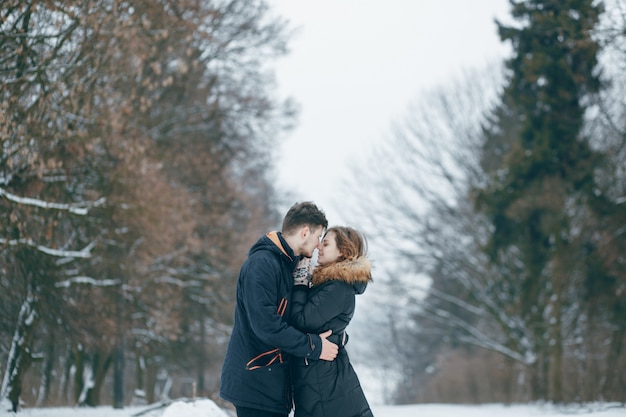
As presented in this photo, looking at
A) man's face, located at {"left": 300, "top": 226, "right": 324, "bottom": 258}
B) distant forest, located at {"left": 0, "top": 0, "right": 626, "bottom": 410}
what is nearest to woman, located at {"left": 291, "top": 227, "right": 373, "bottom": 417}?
man's face, located at {"left": 300, "top": 226, "right": 324, "bottom": 258}

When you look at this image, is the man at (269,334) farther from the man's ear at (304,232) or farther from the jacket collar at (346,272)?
the jacket collar at (346,272)

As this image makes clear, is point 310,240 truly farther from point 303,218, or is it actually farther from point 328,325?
point 328,325

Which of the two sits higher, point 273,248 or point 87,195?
point 87,195

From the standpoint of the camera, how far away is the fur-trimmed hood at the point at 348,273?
487cm

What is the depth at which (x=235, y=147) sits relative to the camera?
20.8 metres

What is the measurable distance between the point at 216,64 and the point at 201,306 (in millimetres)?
6905

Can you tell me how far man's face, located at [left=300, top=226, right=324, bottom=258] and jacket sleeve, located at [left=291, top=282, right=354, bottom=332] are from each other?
11.0 inches

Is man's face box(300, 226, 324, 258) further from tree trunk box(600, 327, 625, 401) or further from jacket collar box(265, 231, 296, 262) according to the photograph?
tree trunk box(600, 327, 625, 401)

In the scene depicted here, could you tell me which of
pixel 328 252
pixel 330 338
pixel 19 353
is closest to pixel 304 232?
pixel 328 252

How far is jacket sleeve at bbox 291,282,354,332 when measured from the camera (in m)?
4.80

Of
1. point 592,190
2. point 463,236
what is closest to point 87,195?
point 592,190

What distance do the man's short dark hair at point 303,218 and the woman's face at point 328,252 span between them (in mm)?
203

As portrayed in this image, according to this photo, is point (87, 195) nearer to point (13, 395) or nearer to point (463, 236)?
point (13, 395)

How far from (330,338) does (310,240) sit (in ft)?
2.22
